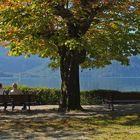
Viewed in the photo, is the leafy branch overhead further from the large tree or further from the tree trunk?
the tree trunk

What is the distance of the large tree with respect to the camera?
71.6 ft

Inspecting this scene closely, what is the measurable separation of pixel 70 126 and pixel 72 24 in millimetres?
7311

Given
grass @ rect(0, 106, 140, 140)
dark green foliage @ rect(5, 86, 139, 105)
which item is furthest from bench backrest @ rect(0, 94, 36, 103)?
dark green foliage @ rect(5, 86, 139, 105)

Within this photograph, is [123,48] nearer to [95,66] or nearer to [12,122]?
[12,122]

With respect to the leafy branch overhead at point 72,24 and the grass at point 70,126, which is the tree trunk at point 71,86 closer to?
the leafy branch overhead at point 72,24

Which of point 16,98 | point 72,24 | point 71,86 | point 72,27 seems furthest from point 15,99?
point 72,24

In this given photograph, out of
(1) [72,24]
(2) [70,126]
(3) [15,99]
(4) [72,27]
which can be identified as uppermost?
(1) [72,24]

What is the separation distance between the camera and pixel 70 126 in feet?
59.0

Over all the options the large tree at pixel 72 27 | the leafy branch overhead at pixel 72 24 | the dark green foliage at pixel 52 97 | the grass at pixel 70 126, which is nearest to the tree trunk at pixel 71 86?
the large tree at pixel 72 27

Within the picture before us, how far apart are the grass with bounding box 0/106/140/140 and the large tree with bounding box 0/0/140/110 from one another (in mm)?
3254

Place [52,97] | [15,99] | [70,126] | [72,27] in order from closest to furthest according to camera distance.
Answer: [70,126] → [72,27] → [15,99] → [52,97]

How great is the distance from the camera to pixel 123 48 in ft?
75.3

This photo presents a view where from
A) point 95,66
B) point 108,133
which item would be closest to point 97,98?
point 95,66

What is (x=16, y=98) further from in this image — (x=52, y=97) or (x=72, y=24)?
(x=52, y=97)
